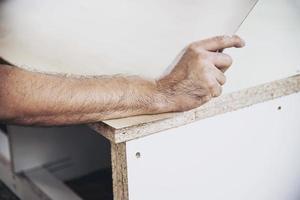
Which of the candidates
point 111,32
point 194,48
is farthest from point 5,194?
point 194,48

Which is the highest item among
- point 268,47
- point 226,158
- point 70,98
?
point 268,47

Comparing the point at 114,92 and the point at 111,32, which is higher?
the point at 111,32

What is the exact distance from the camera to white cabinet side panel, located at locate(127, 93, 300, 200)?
817 mm

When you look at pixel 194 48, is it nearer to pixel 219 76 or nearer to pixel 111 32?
pixel 219 76

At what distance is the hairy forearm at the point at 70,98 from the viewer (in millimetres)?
809

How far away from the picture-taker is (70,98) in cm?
81

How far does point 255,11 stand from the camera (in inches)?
40.1

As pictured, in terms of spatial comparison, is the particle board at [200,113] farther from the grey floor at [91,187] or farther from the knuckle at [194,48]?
the grey floor at [91,187]

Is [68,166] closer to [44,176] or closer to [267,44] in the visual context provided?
[44,176]

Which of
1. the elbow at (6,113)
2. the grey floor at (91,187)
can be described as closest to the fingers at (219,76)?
the elbow at (6,113)

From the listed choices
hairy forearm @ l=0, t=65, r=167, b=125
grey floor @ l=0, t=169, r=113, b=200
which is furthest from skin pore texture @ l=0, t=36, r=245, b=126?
grey floor @ l=0, t=169, r=113, b=200

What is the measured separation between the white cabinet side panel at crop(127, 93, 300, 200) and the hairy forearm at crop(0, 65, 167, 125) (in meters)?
0.07

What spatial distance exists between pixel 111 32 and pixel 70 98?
0.28 m

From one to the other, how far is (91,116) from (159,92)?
0.13 meters
